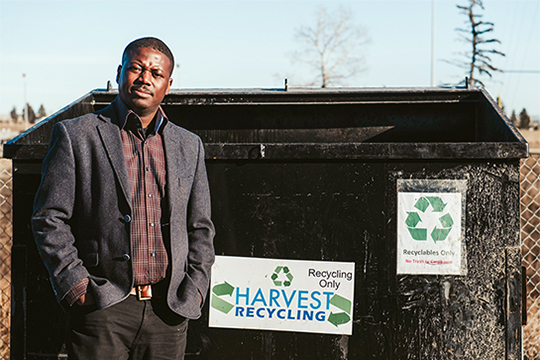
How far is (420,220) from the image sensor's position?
96.5 inches

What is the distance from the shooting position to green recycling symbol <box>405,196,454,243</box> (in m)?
2.44

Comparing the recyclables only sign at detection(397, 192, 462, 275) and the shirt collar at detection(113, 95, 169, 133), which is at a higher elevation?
the shirt collar at detection(113, 95, 169, 133)

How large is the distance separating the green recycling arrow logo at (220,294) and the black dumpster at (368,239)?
0.06m

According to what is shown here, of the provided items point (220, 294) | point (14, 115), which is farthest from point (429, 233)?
point (14, 115)

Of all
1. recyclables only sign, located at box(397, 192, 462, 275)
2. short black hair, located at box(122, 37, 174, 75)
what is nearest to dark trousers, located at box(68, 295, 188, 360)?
short black hair, located at box(122, 37, 174, 75)

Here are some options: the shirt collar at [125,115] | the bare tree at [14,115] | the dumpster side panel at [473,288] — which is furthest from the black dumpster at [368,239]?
the bare tree at [14,115]

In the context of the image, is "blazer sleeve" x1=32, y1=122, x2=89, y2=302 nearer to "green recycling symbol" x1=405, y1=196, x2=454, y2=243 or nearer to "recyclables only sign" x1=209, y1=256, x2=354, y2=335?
"recyclables only sign" x1=209, y1=256, x2=354, y2=335

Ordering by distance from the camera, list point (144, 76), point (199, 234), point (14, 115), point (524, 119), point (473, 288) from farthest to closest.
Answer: point (14, 115)
point (524, 119)
point (473, 288)
point (199, 234)
point (144, 76)

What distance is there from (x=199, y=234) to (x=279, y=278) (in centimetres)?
58

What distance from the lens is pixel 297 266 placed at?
248 cm

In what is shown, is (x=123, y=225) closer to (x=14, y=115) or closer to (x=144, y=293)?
(x=144, y=293)

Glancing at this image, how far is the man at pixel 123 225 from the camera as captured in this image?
70.4 inches

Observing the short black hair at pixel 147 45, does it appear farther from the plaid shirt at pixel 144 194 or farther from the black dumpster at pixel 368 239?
the black dumpster at pixel 368 239

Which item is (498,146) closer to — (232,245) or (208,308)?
(232,245)
